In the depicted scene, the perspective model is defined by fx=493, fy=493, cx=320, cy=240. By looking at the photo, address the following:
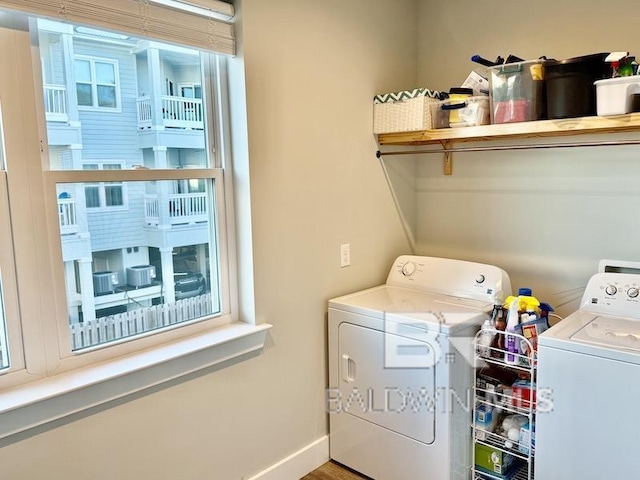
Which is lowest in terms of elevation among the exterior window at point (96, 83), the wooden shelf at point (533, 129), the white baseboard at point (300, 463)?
the white baseboard at point (300, 463)

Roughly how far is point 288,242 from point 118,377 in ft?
3.02

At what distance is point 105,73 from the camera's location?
1.74 meters

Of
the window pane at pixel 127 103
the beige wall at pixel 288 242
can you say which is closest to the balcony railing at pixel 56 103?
the window pane at pixel 127 103

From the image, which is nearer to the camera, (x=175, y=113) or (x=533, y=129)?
(x=175, y=113)

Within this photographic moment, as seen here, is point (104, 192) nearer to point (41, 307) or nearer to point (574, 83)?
point (41, 307)

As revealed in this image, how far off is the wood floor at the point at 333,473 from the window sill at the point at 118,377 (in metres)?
0.78

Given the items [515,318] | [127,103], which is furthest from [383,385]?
[127,103]

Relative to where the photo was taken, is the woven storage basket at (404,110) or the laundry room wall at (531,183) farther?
the woven storage basket at (404,110)

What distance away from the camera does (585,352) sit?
5.71 feet

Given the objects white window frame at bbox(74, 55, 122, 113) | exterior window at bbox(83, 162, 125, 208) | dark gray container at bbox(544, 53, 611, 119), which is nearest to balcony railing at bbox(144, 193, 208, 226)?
exterior window at bbox(83, 162, 125, 208)

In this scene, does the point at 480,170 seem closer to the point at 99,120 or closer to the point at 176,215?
the point at 176,215

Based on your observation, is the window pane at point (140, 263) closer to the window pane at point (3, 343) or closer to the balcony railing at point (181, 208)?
the balcony railing at point (181, 208)

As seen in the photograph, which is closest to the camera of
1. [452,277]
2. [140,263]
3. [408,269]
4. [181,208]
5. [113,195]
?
[113,195]

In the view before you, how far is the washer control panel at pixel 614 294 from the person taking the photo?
2.05 m
